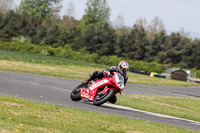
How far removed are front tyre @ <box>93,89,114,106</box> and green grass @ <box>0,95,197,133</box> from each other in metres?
2.17

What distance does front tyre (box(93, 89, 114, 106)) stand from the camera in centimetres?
1268

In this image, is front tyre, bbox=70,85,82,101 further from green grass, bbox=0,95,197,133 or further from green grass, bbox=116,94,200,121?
green grass, bbox=0,95,197,133

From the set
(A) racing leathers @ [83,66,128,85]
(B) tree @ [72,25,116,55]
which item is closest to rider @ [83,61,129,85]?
(A) racing leathers @ [83,66,128,85]

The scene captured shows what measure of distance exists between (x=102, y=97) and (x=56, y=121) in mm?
4560

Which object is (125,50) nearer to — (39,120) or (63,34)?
(63,34)

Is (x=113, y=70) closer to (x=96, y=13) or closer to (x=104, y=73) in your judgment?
(x=104, y=73)

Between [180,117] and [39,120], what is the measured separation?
324 inches

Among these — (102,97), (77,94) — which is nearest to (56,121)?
(102,97)

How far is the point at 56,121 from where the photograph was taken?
8.56 metres

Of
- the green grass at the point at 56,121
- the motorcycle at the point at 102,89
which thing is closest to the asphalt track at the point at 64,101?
the motorcycle at the point at 102,89

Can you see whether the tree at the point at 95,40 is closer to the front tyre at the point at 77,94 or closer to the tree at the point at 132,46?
the tree at the point at 132,46

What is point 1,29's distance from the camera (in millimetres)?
91062

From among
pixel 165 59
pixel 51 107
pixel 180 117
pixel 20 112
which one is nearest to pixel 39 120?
pixel 20 112

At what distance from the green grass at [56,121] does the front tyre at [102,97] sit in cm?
217
